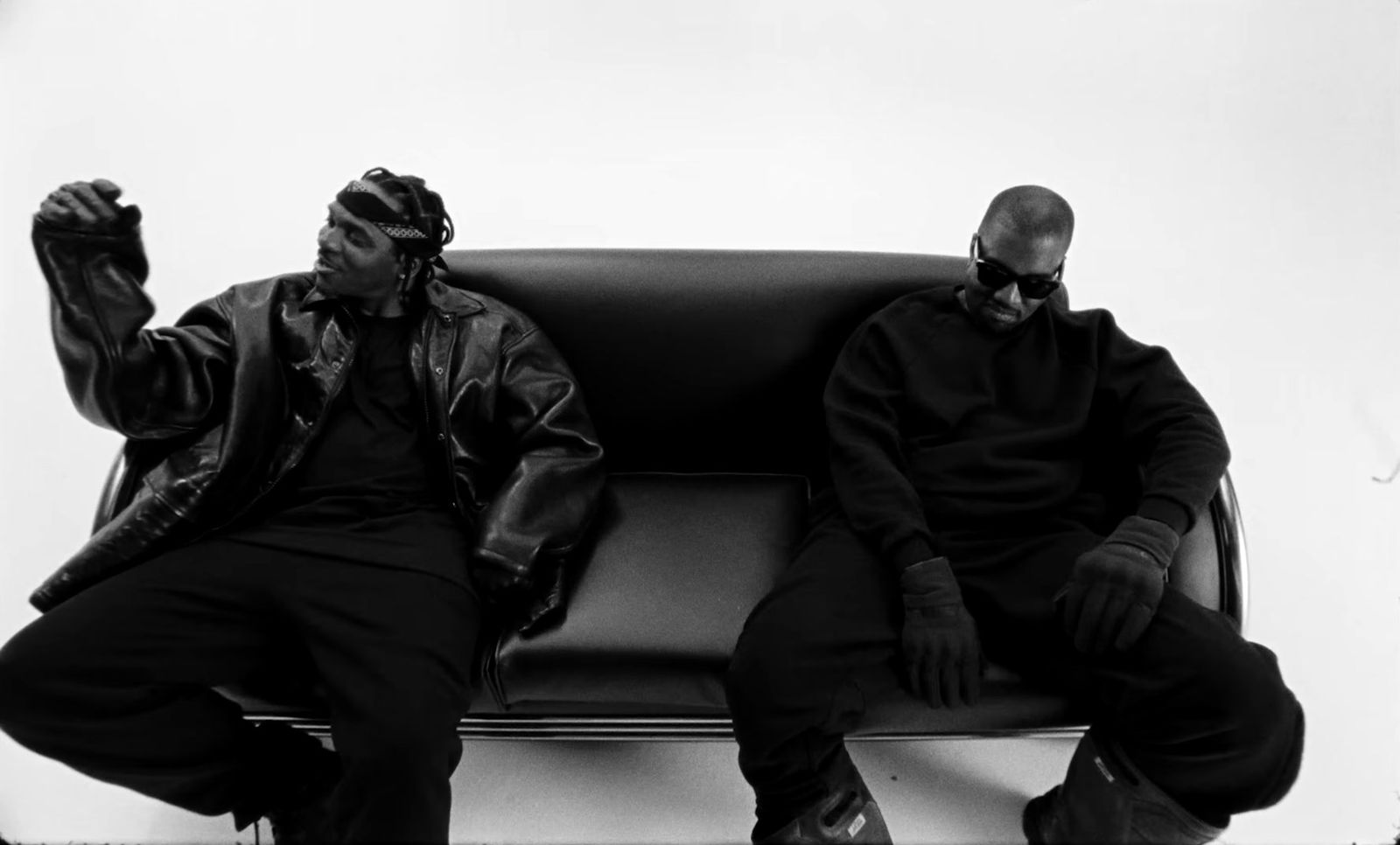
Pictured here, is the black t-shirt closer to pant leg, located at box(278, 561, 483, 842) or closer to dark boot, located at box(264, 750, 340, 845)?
pant leg, located at box(278, 561, 483, 842)

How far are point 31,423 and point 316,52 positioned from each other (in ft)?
6.14

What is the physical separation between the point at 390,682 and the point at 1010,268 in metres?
1.37

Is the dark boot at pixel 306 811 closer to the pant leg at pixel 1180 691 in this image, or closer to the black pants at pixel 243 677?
the black pants at pixel 243 677

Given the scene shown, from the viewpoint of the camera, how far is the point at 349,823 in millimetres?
1481

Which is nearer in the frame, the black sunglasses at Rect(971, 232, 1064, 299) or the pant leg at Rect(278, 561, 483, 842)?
the pant leg at Rect(278, 561, 483, 842)

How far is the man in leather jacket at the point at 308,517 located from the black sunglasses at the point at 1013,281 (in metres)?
0.88

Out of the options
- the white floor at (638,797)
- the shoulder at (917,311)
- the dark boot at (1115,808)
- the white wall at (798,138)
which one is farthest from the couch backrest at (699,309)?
the white wall at (798,138)

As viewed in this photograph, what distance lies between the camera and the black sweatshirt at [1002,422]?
1.79 m

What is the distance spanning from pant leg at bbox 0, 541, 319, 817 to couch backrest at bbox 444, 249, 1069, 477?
826 millimetres

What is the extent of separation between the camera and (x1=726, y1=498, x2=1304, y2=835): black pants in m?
1.53

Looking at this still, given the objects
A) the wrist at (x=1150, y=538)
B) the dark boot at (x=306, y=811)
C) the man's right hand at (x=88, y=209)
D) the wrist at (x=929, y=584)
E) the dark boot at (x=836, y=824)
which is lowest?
the dark boot at (x=306, y=811)

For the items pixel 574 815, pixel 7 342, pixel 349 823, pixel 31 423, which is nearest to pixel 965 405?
pixel 574 815

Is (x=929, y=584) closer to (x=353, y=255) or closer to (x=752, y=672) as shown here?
(x=752, y=672)

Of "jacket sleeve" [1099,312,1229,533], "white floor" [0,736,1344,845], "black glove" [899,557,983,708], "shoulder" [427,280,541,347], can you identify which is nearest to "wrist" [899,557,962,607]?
"black glove" [899,557,983,708]
